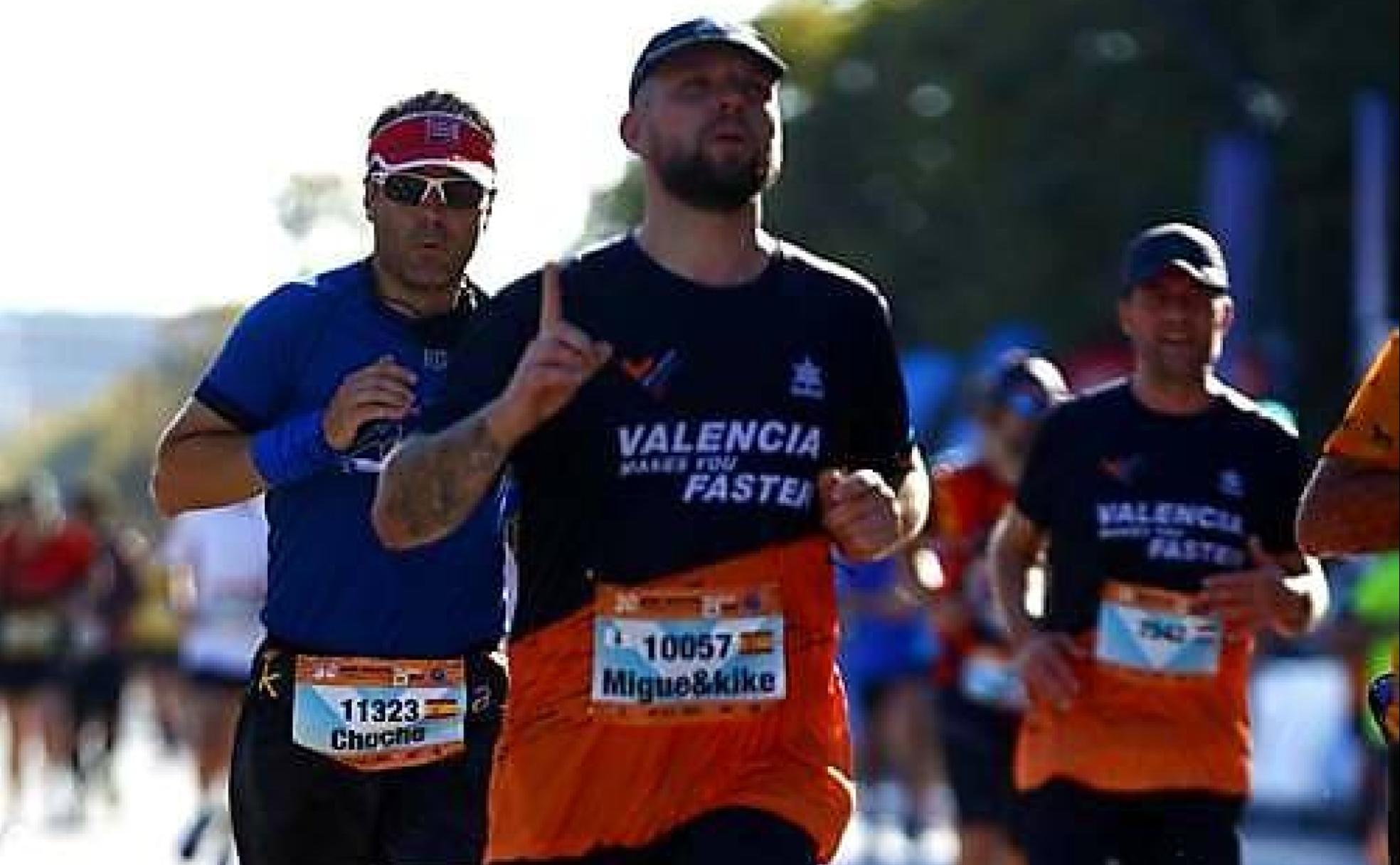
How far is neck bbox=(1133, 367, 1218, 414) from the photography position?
9.16 m

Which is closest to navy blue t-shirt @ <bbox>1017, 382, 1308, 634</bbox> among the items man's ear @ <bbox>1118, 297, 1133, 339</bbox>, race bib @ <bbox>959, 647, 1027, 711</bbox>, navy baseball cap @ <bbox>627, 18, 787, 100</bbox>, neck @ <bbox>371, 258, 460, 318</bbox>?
man's ear @ <bbox>1118, 297, 1133, 339</bbox>

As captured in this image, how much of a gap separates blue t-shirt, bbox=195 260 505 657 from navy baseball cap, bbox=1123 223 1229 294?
6.63 feet

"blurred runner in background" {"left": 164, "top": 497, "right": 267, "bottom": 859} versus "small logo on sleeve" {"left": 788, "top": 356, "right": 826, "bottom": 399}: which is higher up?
"small logo on sleeve" {"left": 788, "top": 356, "right": 826, "bottom": 399}

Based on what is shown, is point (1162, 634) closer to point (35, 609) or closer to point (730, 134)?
point (730, 134)

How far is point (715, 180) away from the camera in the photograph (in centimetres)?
632

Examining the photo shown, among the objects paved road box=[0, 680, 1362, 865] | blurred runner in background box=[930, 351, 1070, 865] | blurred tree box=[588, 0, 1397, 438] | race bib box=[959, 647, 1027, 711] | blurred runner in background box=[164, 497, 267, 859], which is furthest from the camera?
blurred tree box=[588, 0, 1397, 438]

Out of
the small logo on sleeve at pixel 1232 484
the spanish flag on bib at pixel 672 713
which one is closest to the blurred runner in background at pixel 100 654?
the small logo on sleeve at pixel 1232 484

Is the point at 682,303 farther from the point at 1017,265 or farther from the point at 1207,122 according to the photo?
the point at 1017,265

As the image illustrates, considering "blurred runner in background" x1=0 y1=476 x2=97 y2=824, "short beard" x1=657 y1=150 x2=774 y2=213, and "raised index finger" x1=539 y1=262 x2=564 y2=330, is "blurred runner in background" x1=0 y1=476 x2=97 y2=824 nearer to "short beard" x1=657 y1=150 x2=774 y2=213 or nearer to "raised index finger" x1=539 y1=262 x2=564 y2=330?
"raised index finger" x1=539 y1=262 x2=564 y2=330

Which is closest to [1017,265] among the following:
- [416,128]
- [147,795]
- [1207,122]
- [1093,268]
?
Result: [1093,268]

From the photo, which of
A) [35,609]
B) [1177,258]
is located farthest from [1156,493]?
[35,609]

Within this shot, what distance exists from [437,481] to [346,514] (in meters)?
1.55

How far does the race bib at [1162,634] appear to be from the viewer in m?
9.02

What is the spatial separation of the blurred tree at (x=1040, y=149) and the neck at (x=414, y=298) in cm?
2186
